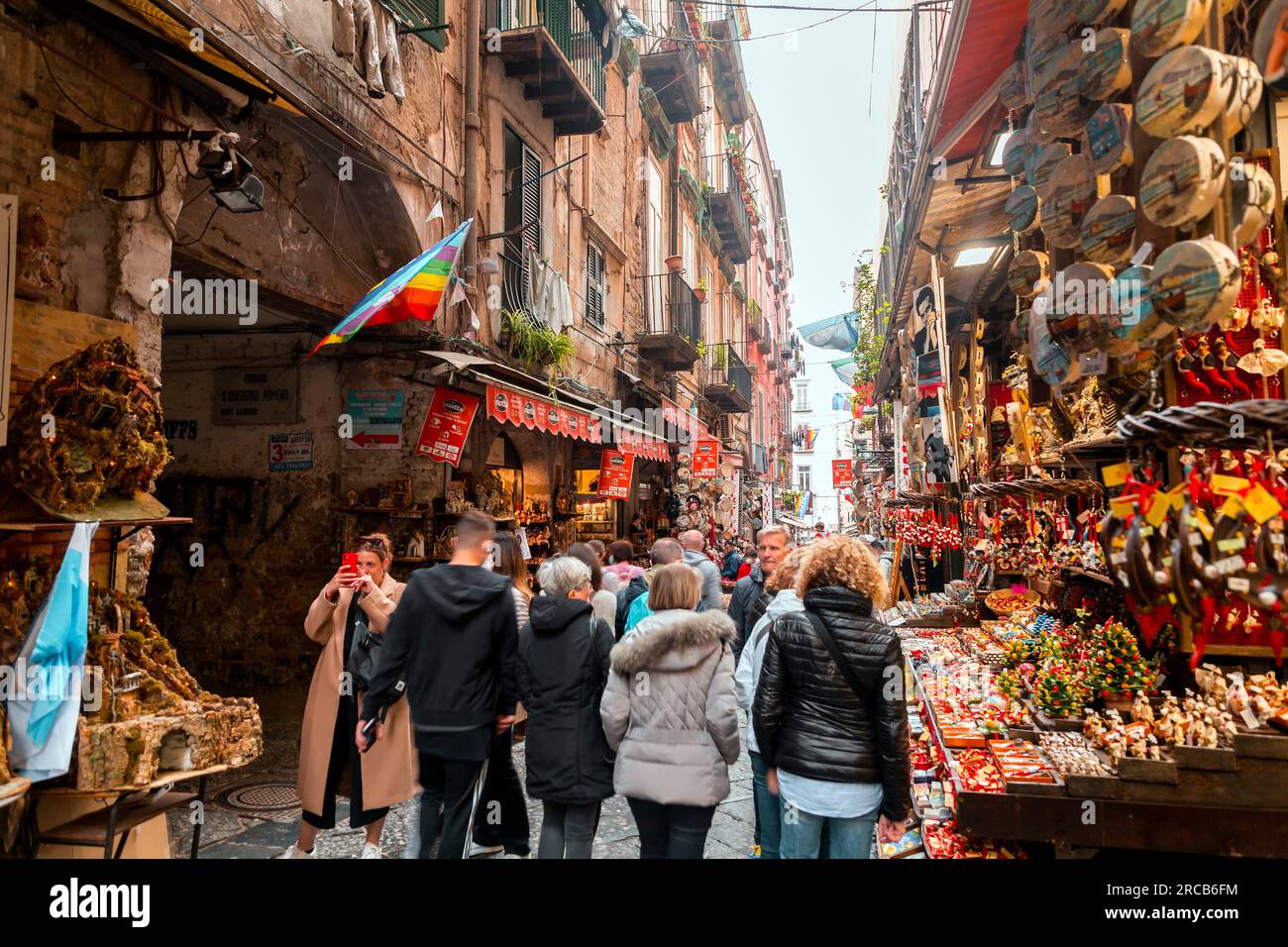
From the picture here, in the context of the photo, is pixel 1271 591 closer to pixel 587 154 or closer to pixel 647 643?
pixel 647 643

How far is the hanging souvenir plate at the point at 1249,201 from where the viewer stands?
3.01 metres

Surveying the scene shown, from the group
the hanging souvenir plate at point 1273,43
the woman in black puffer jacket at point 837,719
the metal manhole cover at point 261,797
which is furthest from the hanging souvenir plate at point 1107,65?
the metal manhole cover at point 261,797

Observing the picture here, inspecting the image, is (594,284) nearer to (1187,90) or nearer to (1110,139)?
(1110,139)

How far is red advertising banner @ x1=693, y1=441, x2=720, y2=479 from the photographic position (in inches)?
729

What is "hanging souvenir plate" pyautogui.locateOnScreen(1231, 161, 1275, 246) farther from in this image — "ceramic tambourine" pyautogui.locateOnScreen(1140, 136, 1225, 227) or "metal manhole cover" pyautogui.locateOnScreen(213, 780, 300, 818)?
"metal manhole cover" pyautogui.locateOnScreen(213, 780, 300, 818)

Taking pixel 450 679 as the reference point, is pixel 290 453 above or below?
above

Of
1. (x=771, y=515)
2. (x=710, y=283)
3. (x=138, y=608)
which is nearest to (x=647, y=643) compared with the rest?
(x=138, y=608)

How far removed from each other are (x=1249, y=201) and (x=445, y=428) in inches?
260

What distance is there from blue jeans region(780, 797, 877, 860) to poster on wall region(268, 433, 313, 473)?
722 cm

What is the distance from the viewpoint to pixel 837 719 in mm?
3416

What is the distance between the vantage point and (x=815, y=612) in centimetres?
352

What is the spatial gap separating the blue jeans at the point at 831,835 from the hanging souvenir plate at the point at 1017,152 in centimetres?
387

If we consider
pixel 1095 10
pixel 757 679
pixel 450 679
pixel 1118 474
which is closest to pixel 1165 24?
pixel 1095 10

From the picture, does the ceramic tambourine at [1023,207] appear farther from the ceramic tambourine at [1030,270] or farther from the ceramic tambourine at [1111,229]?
the ceramic tambourine at [1111,229]
